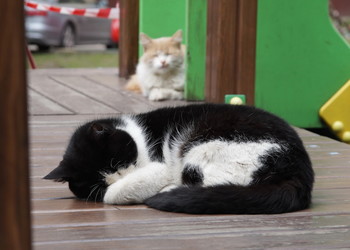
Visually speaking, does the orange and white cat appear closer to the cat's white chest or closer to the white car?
the cat's white chest

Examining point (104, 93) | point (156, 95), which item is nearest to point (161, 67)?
point (156, 95)

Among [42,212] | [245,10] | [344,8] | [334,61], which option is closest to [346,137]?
[334,61]

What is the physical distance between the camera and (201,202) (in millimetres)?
2436

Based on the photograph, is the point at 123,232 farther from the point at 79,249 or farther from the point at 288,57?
the point at 288,57

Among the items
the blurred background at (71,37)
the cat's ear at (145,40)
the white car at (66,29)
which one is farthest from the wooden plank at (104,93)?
the white car at (66,29)

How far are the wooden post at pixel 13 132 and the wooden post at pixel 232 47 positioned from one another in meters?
2.76

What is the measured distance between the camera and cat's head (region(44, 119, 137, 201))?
8.68 ft

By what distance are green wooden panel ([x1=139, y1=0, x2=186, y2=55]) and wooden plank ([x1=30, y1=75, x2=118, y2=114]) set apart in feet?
3.18

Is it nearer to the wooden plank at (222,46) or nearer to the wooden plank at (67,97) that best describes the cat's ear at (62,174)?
the wooden plank at (222,46)

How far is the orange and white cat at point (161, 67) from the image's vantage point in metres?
5.82

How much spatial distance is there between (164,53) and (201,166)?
3.33m

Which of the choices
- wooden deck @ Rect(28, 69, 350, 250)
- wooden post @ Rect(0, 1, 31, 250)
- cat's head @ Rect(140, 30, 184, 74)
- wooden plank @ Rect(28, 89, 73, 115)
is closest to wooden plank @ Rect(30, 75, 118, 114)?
wooden plank @ Rect(28, 89, 73, 115)

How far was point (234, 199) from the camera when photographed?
244cm

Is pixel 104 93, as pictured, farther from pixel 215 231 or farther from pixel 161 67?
pixel 215 231
